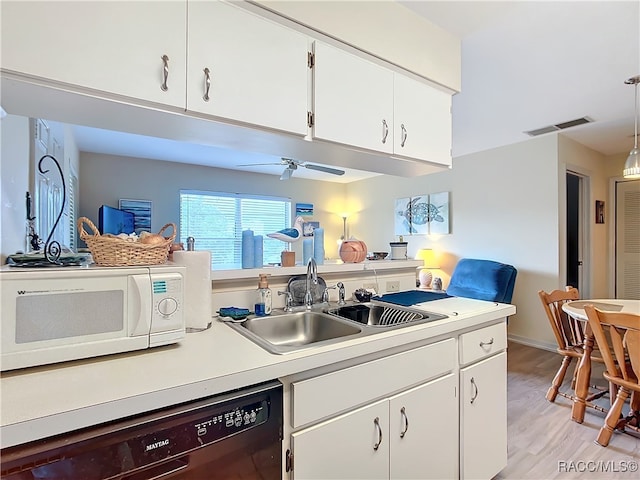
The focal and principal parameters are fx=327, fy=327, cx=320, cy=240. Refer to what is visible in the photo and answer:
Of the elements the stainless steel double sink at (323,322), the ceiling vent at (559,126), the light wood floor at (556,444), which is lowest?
the light wood floor at (556,444)

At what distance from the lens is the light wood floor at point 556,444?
1826mm

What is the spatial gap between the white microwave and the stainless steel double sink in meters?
0.35

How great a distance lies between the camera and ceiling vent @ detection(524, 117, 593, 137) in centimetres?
332

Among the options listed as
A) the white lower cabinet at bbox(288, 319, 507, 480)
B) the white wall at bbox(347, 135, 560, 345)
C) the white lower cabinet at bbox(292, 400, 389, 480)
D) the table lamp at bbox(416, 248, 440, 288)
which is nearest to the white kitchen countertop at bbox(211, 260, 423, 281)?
the white lower cabinet at bbox(288, 319, 507, 480)

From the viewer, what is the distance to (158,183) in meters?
5.10

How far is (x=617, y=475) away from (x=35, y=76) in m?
3.11

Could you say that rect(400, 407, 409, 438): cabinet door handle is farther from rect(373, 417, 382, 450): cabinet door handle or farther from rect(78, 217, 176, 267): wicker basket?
rect(78, 217, 176, 267): wicker basket

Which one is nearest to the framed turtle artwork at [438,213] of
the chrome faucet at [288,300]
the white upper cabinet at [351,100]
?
the white upper cabinet at [351,100]

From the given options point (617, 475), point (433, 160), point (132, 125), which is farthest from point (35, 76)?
point (617, 475)

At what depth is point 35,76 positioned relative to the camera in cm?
90

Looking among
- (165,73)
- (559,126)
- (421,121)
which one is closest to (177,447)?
(165,73)

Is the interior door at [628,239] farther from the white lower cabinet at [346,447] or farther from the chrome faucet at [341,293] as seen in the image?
the white lower cabinet at [346,447]

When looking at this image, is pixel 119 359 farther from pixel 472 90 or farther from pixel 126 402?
pixel 472 90

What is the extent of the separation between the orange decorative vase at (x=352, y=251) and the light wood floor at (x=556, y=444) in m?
1.43
